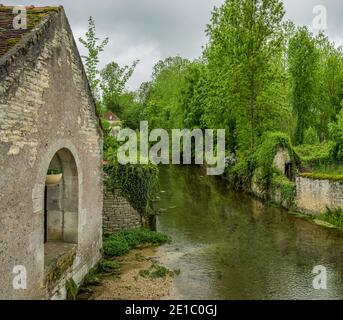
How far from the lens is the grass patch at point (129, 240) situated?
1181 cm

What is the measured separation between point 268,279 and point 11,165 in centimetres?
741

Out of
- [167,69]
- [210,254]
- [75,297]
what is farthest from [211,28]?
[167,69]

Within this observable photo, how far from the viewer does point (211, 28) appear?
27922 millimetres

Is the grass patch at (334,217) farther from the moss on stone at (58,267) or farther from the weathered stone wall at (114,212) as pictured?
the moss on stone at (58,267)

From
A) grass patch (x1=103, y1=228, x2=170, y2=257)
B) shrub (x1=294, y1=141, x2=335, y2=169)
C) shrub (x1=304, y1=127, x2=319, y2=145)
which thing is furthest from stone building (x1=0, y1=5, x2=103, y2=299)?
shrub (x1=304, y1=127, x2=319, y2=145)

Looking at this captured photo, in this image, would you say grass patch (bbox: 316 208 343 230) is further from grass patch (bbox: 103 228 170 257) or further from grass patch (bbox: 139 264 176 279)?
grass patch (bbox: 139 264 176 279)

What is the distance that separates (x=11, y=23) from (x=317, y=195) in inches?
561

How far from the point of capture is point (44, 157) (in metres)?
7.16

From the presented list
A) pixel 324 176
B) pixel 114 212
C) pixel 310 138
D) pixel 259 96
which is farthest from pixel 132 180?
pixel 310 138

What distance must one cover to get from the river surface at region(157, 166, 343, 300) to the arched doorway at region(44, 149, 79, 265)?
9.72 feet

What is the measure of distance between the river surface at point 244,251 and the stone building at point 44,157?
303 cm

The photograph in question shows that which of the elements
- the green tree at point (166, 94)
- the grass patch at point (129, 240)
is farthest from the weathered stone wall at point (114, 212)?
the green tree at point (166, 94)

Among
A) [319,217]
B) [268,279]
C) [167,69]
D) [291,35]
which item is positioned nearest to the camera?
[268,279]

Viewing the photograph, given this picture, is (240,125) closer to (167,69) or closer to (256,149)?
(256,149)
